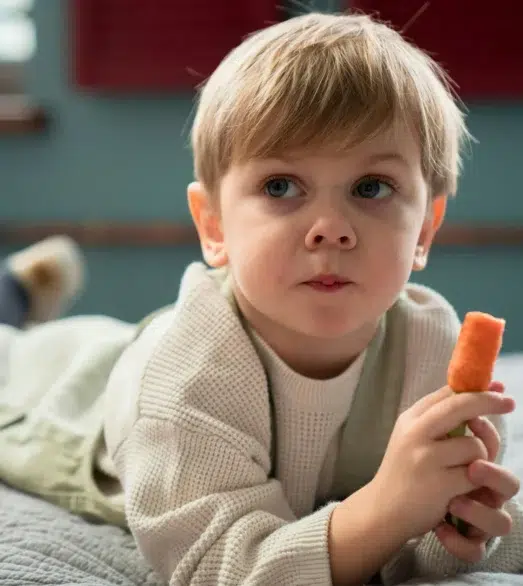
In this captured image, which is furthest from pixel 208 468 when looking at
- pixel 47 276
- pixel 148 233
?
pixel 148 233

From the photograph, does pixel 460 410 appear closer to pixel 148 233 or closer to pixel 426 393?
pixel 426 393

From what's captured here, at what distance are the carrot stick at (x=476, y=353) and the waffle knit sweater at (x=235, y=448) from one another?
0.17 metres

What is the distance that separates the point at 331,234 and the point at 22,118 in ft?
5.33

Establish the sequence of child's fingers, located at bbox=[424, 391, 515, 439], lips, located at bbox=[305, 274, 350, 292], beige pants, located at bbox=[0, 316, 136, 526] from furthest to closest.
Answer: beige pants, located at bbox=[0, 316, 136, 526] → lips, located at bbox=[305, 274, 350, 292] → child's fingers, located at bbox=[424, 391, 515, 439]

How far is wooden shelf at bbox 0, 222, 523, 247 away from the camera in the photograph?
7.48ft

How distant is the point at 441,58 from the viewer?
2199 mm

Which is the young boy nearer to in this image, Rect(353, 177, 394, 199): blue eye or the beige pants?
Rect(353, 177, 394, 199): blue eye

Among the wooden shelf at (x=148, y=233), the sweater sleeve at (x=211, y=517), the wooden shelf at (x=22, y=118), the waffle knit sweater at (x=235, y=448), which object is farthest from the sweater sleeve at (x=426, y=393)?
the wooden shelf at (x=22, y=118)

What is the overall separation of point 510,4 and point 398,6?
27 cm

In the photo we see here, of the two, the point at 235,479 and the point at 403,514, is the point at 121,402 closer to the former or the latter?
the point at 235,479

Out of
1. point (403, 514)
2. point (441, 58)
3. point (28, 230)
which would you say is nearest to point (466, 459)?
point (403, 514)

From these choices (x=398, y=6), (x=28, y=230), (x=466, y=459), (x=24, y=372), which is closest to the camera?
(x=466, y=459)

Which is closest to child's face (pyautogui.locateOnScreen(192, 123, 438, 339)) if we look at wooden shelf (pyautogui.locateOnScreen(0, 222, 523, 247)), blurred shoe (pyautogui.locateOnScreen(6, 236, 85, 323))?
blurred shoe (pyautogui.locateOnScreen(6, 236, 85, 323))

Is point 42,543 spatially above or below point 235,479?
below
